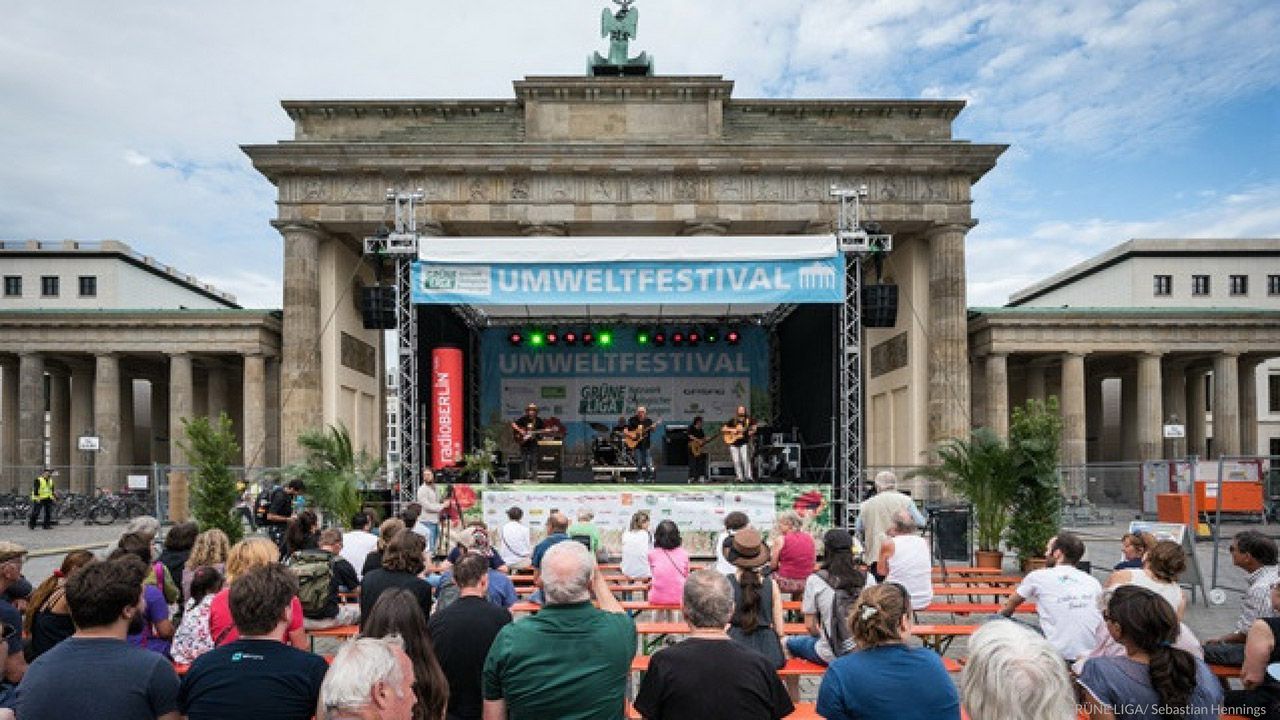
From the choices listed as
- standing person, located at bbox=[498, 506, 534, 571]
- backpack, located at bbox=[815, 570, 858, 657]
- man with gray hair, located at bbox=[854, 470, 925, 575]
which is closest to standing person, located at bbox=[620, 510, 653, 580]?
standing person, located at bbox=[498, 506, 534, 571]

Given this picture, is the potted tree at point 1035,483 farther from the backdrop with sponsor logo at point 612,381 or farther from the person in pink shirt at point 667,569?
the backdrop with sponsor logo at point 612,381

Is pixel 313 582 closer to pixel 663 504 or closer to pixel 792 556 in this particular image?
pixel 792 556

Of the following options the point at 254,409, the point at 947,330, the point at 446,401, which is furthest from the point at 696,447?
the point at 254,409

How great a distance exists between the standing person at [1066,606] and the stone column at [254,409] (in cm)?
2536

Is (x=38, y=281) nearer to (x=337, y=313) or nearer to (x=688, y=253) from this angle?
(x=337, y=313)

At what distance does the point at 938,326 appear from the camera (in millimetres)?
24719

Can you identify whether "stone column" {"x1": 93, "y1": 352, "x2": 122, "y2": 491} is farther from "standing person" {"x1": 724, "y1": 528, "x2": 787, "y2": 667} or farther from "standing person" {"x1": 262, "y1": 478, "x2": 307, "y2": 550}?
"standing person" {"x1": 724, "y1": 528, "x2": 787, "y2": 667}

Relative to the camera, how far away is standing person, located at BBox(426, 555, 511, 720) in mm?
3951

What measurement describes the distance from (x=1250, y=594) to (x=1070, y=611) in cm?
112

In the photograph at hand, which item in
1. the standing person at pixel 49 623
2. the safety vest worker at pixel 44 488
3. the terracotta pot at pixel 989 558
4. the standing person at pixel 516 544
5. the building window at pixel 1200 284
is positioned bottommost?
the terracotta pot at pixel 989 558

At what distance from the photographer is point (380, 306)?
1670cm

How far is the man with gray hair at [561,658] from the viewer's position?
10.5 feet

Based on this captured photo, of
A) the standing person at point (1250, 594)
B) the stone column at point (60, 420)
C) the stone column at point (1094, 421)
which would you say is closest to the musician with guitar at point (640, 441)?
the standing person at point (1250, 594)

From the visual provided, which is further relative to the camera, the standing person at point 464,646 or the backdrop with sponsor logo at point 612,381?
the backdrop with sponsor logo at point 612,381
